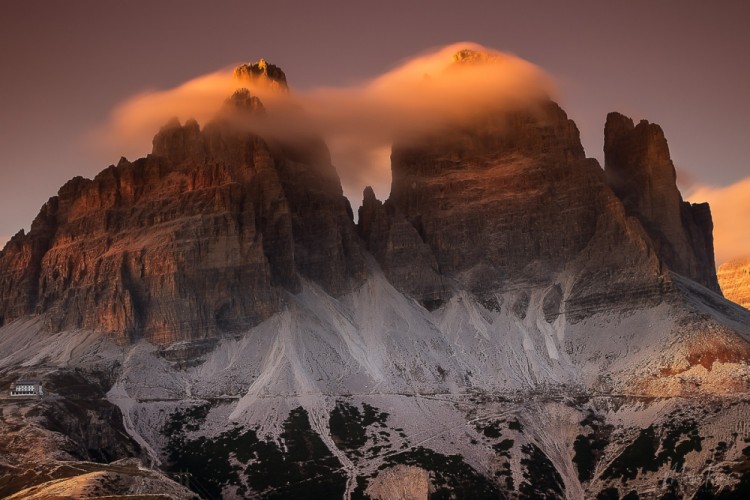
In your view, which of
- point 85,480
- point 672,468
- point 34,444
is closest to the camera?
point 85,480

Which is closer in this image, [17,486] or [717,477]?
[17,486]

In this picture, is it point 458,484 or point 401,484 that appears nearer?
point 401,484

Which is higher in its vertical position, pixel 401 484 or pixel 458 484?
pixel 401 484

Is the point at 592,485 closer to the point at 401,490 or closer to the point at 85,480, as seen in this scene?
the point at 401,490

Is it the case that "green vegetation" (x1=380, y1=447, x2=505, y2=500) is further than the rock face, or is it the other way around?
"green vegetation" (x1=380, y1=447, x2=505, y2=500)

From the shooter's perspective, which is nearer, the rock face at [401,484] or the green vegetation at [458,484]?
the rock face at [401,484]

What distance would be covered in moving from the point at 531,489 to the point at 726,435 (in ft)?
128

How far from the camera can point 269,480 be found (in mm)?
193250

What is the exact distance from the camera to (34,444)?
592ft

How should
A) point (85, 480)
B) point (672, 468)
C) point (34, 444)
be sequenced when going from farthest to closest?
1. point (672, 468)
2. point (34, 444)
3. point (85, 480)

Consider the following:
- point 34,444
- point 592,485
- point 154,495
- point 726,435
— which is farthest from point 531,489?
point 34,444

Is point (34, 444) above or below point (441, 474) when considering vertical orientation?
above

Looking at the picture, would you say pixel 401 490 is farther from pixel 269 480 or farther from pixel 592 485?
pixel 592 485

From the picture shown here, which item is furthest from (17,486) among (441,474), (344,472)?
(441,474)
